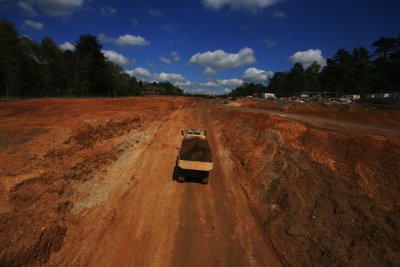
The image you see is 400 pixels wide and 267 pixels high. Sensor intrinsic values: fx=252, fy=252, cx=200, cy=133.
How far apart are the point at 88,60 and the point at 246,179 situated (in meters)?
75.0

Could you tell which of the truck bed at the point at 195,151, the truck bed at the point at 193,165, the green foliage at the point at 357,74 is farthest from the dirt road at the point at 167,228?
the green foliage at the point at 357,74

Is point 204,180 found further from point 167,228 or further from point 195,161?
point 167,228

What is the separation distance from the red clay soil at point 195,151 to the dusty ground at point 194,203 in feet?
6.09

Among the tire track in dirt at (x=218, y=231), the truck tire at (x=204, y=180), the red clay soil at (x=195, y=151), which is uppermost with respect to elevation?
the red clay soil at (x=195, y=151)

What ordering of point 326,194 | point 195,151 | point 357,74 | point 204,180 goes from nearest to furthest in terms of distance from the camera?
point 326,194 < point 195,151 < point 204,180 < point 357,74

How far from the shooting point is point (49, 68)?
6875 cm

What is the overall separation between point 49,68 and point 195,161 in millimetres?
71102

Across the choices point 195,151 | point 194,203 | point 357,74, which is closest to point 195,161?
point 195,151

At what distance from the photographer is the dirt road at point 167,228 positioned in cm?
896

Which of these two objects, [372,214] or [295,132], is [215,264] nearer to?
[372,214]

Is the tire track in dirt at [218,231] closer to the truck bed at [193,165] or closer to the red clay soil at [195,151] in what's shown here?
the truck bed at [193,165]

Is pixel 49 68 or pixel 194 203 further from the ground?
pixel 49 68

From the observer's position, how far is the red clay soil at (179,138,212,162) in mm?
14039

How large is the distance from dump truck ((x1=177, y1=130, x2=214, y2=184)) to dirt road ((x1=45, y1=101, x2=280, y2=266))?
67cm
